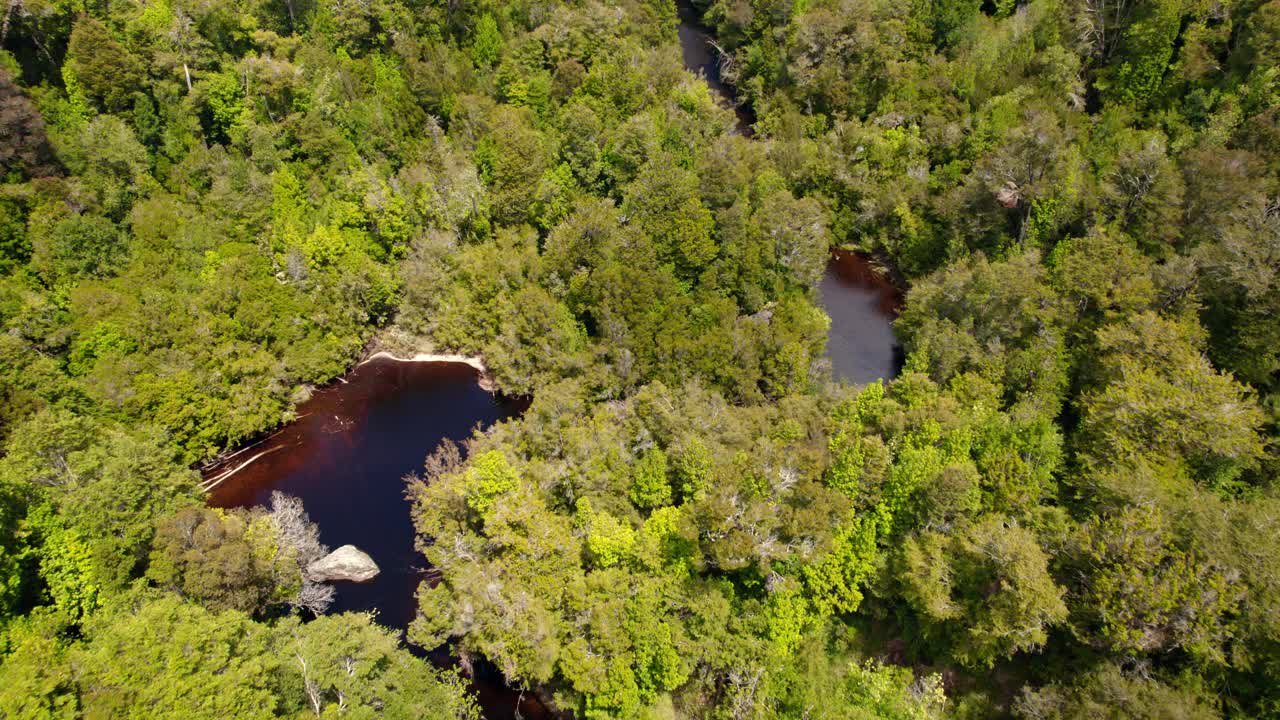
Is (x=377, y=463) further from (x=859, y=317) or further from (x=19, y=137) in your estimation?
(x=859, y=317)

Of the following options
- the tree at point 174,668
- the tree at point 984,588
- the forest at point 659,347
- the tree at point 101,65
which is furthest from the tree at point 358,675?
the tree at point 101,65

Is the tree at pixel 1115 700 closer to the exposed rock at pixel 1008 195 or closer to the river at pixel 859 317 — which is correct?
the river at pixel 859 317

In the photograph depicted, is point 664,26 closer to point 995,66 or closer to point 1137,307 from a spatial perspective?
point 995,66

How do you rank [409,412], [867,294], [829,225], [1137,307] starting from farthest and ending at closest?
[829,225] < [867,294] < [409,412] < [1137,307]

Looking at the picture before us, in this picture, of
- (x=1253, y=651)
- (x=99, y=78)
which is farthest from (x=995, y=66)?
(x=99, y=78)

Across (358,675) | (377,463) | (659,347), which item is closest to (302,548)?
(377,463)

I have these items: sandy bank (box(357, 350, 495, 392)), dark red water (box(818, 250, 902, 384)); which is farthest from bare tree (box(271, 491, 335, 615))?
dark red water (box(818, 250, 902, 384))
